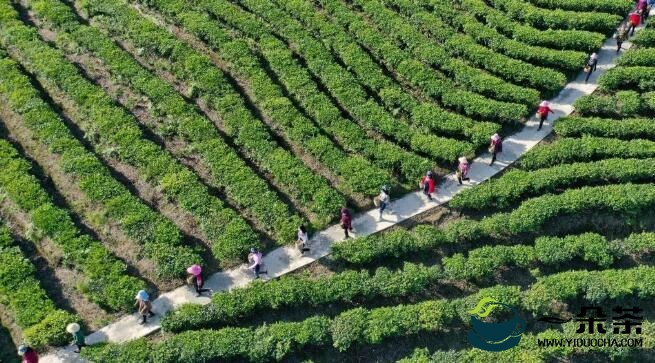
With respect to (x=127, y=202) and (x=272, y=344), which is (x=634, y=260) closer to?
(x=272, y=344)

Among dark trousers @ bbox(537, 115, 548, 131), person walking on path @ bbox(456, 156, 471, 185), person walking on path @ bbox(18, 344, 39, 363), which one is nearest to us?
person walking on path @ bbox(18, 344, 39, 363)

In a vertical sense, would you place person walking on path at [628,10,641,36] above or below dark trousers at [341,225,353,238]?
above

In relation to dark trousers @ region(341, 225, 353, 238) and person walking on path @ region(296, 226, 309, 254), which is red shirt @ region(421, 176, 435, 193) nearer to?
dark trousers @ region(341, 225, 353, 238)

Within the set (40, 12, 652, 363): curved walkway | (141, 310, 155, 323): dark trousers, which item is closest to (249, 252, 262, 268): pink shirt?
(40, 12, 652, 363): curved walkway

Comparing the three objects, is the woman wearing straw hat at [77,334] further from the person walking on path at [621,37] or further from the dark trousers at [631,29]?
the dark trousers at [631,29]

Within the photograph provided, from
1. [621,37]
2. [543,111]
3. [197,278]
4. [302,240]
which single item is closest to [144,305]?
[197,278]

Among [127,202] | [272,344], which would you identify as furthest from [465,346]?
[127,202]
